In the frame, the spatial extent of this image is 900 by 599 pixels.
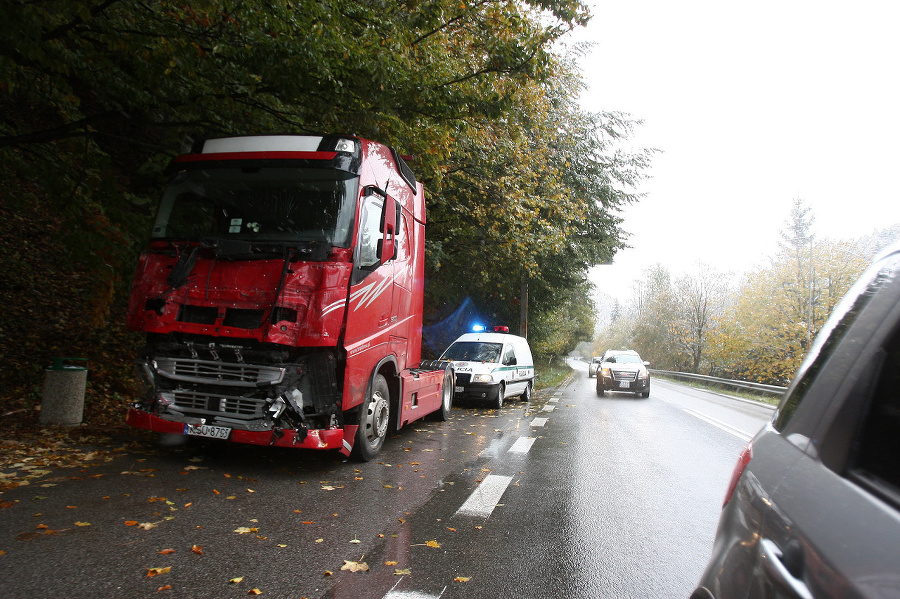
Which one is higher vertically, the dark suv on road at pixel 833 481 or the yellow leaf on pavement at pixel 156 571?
the dark suv on road at pixel 833 481

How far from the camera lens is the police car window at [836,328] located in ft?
4.87

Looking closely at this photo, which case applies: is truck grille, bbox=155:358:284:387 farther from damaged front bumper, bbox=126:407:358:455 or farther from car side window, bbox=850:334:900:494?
car side window, bbox=850:334:900:494

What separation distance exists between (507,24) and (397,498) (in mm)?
7283

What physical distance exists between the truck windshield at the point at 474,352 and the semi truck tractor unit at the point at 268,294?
25.1 feet

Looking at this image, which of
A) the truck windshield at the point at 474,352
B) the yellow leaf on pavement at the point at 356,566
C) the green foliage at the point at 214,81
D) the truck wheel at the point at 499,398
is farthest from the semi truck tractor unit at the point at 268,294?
the truck windshield at the point at 474,352

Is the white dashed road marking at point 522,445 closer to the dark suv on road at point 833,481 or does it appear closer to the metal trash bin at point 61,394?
the metal trash bin at point 61,394

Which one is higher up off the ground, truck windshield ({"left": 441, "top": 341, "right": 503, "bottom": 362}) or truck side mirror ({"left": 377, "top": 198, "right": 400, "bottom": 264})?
truck side mirror ({"left": 377, "top": 198, "right": 400, "bottom": 264})

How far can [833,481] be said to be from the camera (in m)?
1.31

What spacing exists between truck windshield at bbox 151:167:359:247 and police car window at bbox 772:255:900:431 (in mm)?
4785

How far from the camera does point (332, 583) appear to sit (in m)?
3.37

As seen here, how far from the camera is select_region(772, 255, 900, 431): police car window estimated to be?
4.87ft

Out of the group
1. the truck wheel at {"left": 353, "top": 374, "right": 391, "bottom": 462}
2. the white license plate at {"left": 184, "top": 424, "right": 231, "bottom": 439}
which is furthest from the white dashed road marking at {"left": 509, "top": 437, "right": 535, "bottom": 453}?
the white license plate at {"left": 184, "top": 424, "right": 231, "bottom": 439}

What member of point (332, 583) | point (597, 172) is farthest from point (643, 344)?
point (332, 583)

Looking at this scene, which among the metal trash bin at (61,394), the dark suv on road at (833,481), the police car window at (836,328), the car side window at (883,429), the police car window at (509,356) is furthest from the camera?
the police car window at (509,356)
